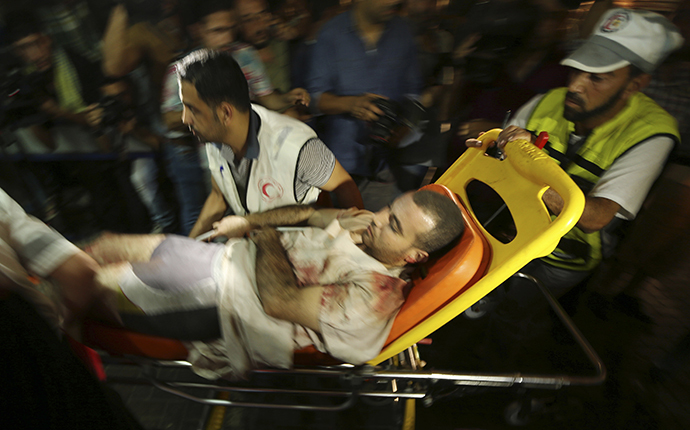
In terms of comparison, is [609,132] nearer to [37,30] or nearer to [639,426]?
[639,426]

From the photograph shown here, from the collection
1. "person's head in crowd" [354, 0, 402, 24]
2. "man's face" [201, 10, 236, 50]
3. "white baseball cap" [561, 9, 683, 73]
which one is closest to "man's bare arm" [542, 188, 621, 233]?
"white baseball cap" [561, 9, 683, 73]

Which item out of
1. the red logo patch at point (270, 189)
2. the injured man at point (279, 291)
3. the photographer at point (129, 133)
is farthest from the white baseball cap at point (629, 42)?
the photographer at point (129, 133)

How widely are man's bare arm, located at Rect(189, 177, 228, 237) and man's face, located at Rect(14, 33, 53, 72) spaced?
2.29 feet

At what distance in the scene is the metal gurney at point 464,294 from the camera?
2.98 ft

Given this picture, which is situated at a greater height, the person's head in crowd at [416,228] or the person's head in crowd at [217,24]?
the person's head in crowd at [217,24]

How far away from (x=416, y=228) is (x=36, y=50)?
1488 mm

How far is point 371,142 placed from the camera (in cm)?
123

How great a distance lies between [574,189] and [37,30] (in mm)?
1813

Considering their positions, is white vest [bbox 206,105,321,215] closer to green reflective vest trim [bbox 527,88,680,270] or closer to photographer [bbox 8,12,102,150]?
photographer [bbox 8,12,102,150]

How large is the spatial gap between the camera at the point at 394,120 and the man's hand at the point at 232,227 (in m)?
0.64

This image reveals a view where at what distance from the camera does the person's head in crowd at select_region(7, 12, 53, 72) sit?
108cm

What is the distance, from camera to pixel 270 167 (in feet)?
4.09

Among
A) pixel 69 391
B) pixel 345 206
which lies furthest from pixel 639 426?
pixel 69 391

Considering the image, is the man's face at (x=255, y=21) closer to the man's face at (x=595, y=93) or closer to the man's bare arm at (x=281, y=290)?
the man's bare arm at (x=281, y=290)
